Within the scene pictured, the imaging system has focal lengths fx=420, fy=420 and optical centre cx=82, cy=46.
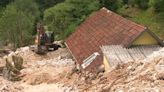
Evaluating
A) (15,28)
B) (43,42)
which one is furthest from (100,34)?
(15,28)

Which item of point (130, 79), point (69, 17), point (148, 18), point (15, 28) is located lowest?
point (130, 79)

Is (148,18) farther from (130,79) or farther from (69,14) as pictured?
(130,79)

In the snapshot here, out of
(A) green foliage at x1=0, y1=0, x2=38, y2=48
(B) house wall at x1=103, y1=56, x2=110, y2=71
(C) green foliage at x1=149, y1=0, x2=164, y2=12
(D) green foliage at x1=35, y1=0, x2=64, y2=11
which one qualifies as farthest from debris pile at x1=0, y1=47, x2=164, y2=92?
(D) green foliage at x1=35, y1=0, x2=64, y2=11

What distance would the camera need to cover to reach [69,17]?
1555 inches

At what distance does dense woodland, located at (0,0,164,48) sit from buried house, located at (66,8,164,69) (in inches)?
307

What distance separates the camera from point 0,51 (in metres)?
37.2

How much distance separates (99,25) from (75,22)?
1020 centimetres

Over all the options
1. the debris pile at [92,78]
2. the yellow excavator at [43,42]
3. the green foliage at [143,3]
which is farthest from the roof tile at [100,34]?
the green foliage at [143,3]

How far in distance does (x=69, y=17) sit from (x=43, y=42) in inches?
292

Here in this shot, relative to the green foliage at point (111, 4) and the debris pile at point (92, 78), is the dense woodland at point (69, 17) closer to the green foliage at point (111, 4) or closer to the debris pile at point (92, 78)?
the green foliage at point (111, 4)

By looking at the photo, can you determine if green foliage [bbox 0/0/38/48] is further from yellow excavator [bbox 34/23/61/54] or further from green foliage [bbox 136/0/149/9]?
green foliage [bbox 136/0/149/9]

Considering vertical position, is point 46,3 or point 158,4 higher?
point 46,3

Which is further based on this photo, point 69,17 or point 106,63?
point 69,17

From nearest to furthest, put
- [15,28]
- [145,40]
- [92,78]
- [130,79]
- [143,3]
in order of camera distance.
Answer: [130,79], [92,78], [145,40], [15,28], [143,3]
